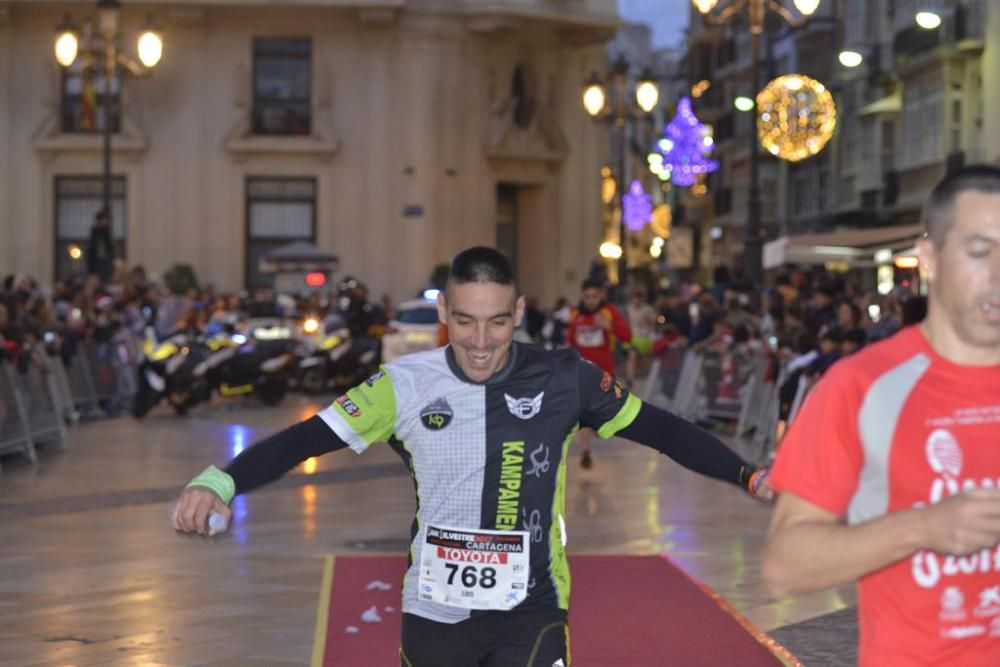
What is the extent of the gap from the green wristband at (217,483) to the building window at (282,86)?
4518 centimetres

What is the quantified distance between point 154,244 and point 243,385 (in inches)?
765

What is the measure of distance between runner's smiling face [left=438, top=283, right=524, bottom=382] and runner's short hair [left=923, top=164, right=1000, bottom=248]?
6.85 ft

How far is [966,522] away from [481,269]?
8.39ft

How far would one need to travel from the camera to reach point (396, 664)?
981 cm

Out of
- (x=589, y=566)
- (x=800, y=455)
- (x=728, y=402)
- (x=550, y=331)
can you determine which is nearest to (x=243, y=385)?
(x=728, y=402)

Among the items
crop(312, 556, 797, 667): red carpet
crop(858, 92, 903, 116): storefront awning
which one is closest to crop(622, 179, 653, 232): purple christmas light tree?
crop(858, 92, 903, 116): storefront awning

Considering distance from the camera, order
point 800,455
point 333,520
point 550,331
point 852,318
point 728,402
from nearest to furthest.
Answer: point 800,455 < point 333,520 < point 852,318 < point 728,402 < point 550,331

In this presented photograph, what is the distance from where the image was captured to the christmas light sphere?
76.1ft

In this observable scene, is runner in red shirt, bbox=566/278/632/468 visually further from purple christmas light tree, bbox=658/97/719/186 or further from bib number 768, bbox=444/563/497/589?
purple christmas light tree, bbox=658/97/719/186

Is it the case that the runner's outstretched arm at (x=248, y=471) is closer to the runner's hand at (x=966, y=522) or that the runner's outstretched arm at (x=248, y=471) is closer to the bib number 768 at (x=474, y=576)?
the bib number 768 at (x=474, y=576)

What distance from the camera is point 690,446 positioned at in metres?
5.85

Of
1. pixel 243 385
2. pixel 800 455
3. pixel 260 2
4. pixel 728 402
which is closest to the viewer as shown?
pixel 800 455

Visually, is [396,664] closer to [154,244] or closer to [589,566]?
[589,566]

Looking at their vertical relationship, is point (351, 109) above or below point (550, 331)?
above
